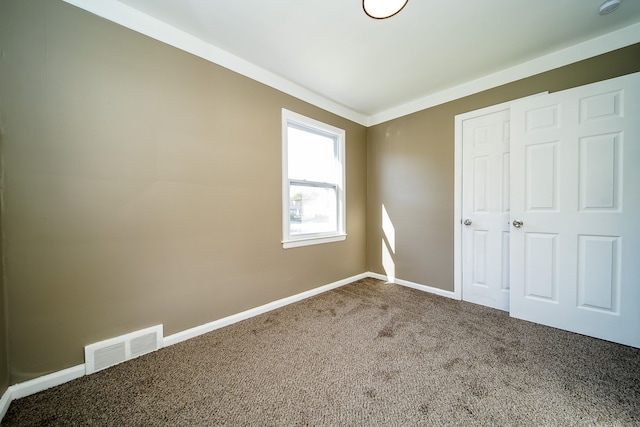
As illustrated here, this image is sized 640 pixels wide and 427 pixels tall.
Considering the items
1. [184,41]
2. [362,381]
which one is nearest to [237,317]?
[362,381]

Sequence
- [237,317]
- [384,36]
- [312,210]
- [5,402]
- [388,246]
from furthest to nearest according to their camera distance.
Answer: [388,246], [312,210], [237,317], [384,36], [5,402]

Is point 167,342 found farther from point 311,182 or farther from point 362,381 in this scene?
point 311,182

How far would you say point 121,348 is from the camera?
1703 mm

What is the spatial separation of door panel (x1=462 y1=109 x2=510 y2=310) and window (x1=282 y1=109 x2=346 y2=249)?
1.59 metres

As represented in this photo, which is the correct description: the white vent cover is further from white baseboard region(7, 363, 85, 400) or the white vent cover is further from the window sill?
the window sill

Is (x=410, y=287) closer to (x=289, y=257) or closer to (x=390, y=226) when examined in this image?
(x=390, y=226)

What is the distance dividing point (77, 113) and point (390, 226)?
137 inches

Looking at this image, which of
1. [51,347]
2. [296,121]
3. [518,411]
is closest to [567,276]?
[518,411]

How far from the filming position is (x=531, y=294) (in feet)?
7.63

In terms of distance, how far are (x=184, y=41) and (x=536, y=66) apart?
3.40 meters

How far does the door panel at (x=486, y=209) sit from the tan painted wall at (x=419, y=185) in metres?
0.17

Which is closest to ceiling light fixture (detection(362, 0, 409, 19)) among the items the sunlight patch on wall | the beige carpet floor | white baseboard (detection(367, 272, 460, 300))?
the beige carpet floor

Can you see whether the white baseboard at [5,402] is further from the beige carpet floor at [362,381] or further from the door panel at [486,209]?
the door panel at [486,209]

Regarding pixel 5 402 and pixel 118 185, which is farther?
pixel 118 185
